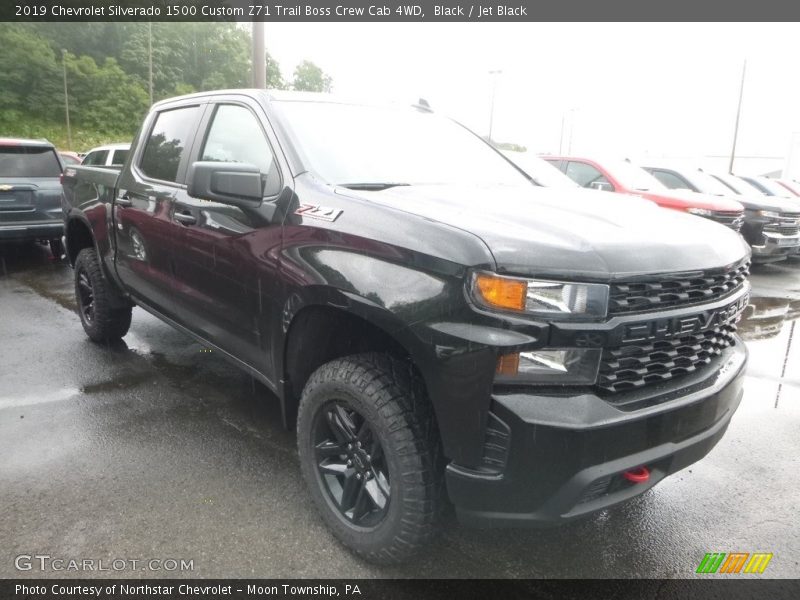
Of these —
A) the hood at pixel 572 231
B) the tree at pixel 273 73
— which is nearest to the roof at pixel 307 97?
the hood at pixel 572 231

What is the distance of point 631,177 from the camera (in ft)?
28.3

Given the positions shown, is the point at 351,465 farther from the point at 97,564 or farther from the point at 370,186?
the point at 370,186

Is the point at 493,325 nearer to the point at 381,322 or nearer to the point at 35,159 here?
the point at 381,322

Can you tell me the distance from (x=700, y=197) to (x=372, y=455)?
25.3 ft

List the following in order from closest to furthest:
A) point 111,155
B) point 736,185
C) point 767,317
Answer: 1. point 767,317
2. point 111,155
3. point 736,185

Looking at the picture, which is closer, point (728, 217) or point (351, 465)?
point (351, 465)

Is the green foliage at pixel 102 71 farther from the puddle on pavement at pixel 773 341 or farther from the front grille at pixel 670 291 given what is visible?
the front grille at pixel 670 291

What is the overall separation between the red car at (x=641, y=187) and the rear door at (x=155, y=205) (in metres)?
6.22

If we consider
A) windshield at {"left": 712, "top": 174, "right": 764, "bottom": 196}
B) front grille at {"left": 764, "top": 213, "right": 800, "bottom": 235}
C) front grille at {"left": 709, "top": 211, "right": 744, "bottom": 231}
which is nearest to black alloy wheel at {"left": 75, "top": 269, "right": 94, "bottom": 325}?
front grille at {"left": 709, "top": 211, "right": 744, "bottom": 231}

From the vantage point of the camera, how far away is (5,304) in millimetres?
6133

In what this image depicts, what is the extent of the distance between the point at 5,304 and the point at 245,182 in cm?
503

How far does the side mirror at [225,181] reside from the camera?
2.48 m

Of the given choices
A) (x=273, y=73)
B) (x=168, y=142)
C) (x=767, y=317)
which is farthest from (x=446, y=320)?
(x=273, y=73)

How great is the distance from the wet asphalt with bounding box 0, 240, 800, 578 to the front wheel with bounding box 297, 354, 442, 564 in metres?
0.19
